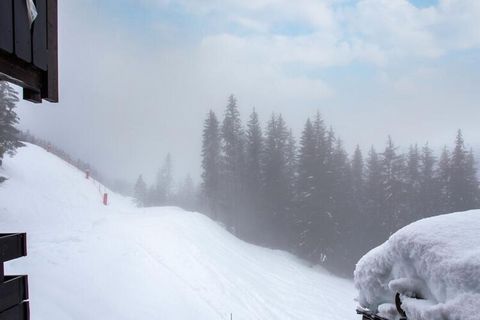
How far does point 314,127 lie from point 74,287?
35.5m

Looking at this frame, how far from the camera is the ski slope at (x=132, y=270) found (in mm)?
9422

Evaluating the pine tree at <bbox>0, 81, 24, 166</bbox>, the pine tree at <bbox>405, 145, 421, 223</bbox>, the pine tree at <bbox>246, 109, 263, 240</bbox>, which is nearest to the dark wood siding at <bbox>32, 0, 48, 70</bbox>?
the pine tree at <bbox>0, 81, 24, 166</bbox>

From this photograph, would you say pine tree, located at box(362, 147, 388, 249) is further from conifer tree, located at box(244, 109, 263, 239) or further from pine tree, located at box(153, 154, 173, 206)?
pine tree, located at box(153, 154, 173, 206)

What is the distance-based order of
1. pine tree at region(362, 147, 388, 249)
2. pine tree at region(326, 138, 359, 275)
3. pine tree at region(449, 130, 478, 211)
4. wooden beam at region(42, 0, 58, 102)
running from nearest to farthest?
wooden beam at region(42, 0, 58, 102) → pine tree at region(326, 138, 359, 275) → pine tree at region(449, 130, 478, 211) → pine tree at region(362, 147, 388, 249)

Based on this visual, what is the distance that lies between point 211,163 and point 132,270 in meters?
30.5

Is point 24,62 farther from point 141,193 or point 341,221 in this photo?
point 141,193

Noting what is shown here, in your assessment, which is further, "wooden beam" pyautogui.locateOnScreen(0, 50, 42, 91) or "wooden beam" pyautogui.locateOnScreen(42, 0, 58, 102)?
"wooden beam" pyautogui.locateOnScreen(42, 0, 58, 102)

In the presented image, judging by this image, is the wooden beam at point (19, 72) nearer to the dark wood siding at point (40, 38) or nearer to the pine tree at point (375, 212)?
the dark wood siding at point (40, 38)

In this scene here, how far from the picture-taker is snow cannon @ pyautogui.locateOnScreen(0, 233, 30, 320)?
3148 millimetres

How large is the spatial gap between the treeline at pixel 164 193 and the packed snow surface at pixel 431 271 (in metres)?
57.6

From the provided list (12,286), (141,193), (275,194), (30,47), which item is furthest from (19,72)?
(141,193)

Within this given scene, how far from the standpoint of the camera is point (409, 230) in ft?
11.0

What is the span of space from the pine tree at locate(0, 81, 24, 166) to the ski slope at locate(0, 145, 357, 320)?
1.91 metres

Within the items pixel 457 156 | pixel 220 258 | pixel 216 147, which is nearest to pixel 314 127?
pixel 216 147
